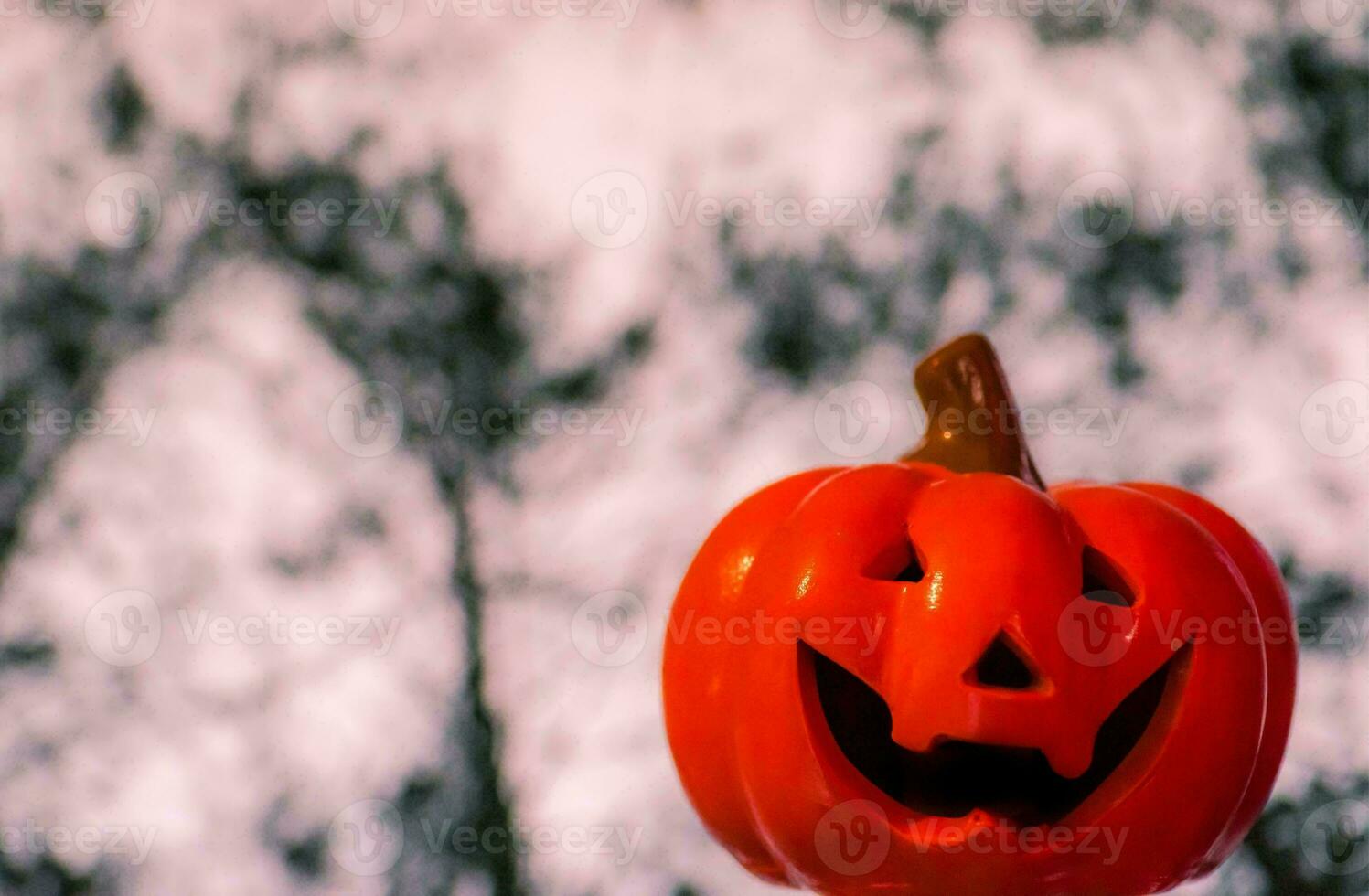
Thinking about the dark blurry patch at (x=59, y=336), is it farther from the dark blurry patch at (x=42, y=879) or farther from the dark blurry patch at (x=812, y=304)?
the dark blurry patch at (x=812, y=304)

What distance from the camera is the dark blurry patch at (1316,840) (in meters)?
2.01

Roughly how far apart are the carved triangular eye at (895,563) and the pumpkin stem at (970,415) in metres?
0.13

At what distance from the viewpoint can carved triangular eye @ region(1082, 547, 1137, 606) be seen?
→ 3.35ft

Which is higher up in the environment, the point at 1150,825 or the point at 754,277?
the point at 754,277

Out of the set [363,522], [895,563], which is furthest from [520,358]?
[895,563]

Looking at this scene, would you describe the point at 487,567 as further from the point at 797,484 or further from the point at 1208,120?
the point at 1208,120

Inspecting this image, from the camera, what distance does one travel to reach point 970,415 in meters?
1.15

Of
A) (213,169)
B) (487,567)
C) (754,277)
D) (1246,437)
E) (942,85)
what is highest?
(942,85)

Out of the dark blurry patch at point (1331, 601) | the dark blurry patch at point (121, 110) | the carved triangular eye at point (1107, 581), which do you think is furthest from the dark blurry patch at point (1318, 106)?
the dark blurry patch at point (121, 110)

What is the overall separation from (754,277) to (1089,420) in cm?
59

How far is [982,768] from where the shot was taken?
39.4 inches

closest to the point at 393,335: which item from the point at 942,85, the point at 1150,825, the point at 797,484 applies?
the point at 942,85

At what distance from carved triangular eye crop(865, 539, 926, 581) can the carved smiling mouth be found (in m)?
0.08

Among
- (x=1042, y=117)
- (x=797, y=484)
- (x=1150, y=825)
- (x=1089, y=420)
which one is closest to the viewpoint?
(x=1150, y=825)
